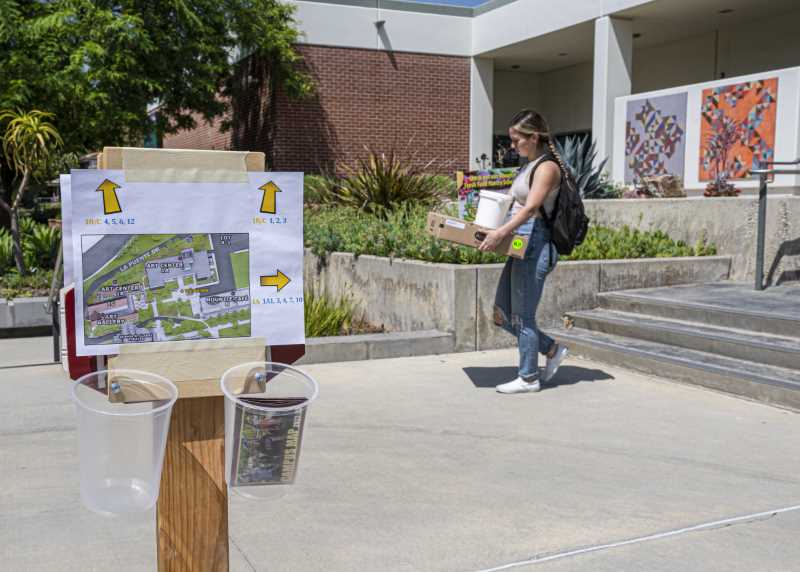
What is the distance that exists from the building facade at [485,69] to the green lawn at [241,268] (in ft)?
44.2

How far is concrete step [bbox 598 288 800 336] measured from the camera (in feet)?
22.1

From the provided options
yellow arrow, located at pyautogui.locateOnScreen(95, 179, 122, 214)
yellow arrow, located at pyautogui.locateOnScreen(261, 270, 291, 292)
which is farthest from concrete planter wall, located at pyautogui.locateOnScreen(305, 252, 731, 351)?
yellow arrow, located at pyautogui.locateOnScreen(95, 179, 122, 214)

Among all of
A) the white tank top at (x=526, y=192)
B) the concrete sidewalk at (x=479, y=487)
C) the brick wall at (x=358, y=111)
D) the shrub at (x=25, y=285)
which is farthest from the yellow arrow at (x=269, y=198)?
the brick wall at (x=358, y=111)

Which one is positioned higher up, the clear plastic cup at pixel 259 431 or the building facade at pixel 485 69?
the building facade at pixel 485 69

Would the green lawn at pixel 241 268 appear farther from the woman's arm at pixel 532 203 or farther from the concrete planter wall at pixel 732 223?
the concrete planter wall at pixel 732 223

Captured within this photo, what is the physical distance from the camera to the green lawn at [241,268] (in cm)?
240

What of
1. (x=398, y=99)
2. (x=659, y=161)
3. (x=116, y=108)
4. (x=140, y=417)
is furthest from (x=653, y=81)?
(x=140, y=417)

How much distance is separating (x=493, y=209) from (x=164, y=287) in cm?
372

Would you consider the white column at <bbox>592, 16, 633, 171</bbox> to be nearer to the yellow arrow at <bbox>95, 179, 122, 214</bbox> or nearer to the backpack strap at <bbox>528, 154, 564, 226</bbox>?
the backpack strap at <bbox>528, 154, 564, 226</bbox>

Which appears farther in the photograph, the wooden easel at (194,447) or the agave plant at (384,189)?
the agave plant at (384,189)

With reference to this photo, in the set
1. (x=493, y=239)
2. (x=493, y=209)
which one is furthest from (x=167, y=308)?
(x=493, y=209)

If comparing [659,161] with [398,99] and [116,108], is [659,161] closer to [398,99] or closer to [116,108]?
[398,99]

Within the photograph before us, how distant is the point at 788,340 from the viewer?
652cm

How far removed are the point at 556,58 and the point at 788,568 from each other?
21243mm
